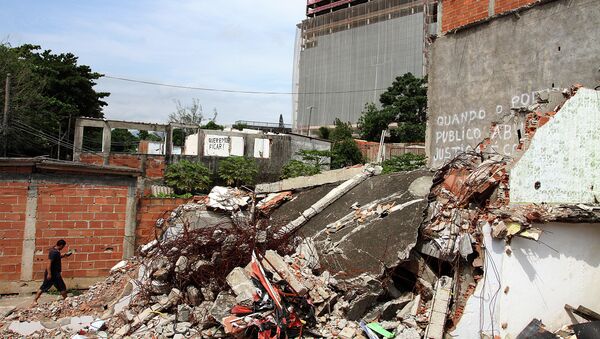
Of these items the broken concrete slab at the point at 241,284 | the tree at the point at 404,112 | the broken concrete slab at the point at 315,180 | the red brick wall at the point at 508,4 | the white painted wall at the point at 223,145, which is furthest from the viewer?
the tree at the point at 404,112

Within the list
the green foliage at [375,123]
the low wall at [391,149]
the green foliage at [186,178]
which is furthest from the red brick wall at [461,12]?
the green foliage at [375,123]

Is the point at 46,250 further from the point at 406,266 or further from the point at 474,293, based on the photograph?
the point at 474,293

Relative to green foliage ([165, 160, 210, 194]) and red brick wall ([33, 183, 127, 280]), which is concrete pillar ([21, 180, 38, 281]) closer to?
red brick wall ([33, 183, 127, 280])

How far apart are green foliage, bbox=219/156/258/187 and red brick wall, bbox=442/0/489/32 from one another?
42.9ft

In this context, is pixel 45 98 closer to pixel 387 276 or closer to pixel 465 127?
pixel 465 127

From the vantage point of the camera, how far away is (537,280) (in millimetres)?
5617

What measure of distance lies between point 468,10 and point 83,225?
9162 millimetres

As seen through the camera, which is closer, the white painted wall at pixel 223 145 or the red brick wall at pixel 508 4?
the red brick wall at pixel 508 4

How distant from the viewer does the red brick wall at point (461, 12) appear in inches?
396

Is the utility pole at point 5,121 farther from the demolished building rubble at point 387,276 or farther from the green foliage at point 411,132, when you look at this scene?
the green foliage at point 411,132

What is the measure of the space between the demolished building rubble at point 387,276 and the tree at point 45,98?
1948 centimetres

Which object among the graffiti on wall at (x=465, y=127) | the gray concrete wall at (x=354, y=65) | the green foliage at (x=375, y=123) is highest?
the gray concrete wall at (x=354, y=65)

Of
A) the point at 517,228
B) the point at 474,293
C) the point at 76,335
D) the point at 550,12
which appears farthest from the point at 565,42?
the point at 76,335

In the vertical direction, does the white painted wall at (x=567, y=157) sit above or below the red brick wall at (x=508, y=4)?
below
